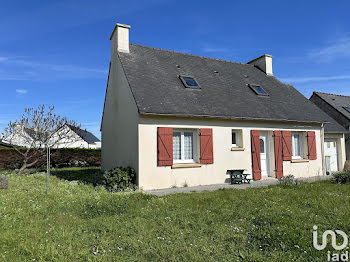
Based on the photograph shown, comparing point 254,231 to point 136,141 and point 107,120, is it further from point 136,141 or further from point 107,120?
point 107,120

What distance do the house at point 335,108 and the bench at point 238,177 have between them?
7.47 meters

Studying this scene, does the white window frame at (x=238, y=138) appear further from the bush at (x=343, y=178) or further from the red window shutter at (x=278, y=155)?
the bush at (x=343, y=178)

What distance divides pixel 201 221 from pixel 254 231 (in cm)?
103

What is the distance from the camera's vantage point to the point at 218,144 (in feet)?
33.5

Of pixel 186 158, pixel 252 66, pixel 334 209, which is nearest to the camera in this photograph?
pixel 334 209

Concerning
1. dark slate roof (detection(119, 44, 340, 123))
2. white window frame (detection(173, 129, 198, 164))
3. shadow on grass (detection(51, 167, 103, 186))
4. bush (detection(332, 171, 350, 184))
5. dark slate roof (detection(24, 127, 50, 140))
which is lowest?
shadow on grass (detection(51, 167, 103, 186))

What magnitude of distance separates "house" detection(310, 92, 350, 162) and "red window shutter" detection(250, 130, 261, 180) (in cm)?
633

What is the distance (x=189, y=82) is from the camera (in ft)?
37.7

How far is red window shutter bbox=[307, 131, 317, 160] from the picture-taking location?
1252 cm

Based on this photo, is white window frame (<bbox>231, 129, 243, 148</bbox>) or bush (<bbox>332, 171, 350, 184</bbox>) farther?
white window frame (<bbox>231, 129, 243, 148</bbox>)

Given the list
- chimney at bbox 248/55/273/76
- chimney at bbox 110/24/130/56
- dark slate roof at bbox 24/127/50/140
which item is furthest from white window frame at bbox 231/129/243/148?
dark slate roof at bbox 24/127/50/140

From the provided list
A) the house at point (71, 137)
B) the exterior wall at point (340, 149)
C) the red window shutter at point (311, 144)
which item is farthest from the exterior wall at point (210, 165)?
the house at point (71, 137)

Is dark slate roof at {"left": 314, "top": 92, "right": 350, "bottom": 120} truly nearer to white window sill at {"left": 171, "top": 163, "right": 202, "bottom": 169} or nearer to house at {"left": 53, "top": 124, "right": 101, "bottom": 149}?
white window sill at {"left": 171, "top": 163, "right": 202, "bottom": 169}

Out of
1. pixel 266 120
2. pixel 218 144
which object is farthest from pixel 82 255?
pixel 266 120
